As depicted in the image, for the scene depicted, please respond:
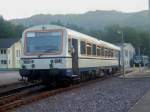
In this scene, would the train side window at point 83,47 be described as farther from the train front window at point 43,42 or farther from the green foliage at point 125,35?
the green foliage at point 125,35

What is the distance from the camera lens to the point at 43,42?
22422 mm

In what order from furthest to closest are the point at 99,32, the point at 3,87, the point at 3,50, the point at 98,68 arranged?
the point at 99,32, the point at 3,50, the point at 98,68, the point at 3,87

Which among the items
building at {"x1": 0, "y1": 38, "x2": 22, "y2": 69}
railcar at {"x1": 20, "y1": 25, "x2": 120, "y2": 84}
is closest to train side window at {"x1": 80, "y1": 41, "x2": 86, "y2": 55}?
railcar at {"x1": 20, "y1": 25, "x2": 120, "y2": 84}

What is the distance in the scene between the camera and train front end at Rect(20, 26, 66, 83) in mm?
21812

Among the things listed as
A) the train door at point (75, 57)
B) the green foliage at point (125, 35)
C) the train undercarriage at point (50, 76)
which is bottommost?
the train undercarriage at point (50, 76)

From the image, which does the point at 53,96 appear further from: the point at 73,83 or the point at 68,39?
the point at 73,83

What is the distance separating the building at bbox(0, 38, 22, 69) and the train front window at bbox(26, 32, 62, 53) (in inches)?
3147

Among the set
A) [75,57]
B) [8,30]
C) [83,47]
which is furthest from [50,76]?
[8,30]

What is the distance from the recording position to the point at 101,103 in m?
15.8

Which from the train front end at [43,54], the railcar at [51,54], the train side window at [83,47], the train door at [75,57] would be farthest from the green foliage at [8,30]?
the train front end at [43,54]

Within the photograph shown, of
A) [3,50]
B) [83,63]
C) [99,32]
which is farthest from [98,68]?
[99,32]

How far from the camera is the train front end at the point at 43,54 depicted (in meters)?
21.8

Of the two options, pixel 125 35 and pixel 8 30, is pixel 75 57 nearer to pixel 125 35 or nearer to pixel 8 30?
pixel 8 30

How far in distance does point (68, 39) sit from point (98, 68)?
8.91 meters
